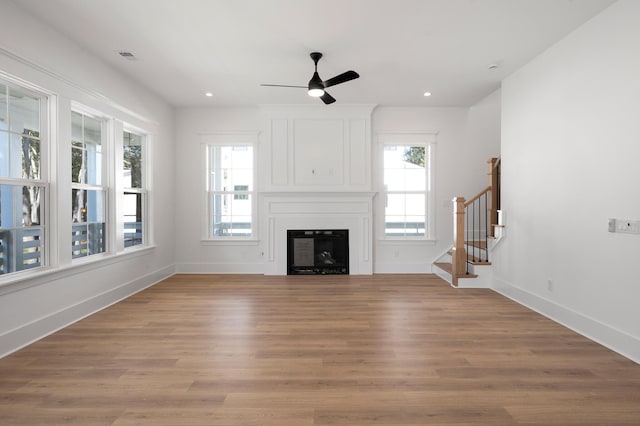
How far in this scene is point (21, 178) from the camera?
116 inches

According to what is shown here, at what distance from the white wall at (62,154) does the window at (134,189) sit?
6.9 inches

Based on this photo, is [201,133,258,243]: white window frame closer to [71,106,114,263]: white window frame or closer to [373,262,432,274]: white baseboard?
[71,106,114,263]: white window frame

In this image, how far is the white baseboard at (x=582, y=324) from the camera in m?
2.66

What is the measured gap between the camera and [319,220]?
19.1ft

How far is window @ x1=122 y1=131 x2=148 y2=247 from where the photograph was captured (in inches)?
184

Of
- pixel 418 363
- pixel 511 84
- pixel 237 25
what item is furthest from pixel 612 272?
pixel 237 25

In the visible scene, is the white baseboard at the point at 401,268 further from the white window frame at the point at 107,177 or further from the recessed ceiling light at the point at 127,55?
the recessed ceiling light at the point at 127,55

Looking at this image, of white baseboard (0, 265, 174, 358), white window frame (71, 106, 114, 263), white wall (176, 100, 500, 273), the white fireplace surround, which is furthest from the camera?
white wall (176, 100, 500, 273)

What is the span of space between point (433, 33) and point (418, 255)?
3.79 metres

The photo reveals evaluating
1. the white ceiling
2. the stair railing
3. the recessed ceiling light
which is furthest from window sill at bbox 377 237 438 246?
the recessed ceiling light

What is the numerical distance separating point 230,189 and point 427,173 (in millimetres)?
3703

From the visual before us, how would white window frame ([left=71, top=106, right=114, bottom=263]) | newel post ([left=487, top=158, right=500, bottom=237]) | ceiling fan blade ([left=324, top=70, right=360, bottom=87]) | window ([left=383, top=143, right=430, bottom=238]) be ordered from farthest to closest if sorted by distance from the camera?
1. window ([left=383, top=143, right=430, bottom=238])
2. newel post ([left=487, top=158, right=500, bottom=237])
3. white window frame ([left=71, top=106, right=114, bottom=263])
4. ceiling fan blade ([left=324, top=70, right=360, bottom=87])

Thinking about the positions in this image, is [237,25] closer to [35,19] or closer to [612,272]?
[35,19]

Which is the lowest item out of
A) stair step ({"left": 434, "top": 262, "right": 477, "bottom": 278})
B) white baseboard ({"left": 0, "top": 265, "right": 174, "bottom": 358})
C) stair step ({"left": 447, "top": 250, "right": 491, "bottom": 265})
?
white baseboard ({"left": 0, "top": 265, "right": 174, "bottom": 358})
